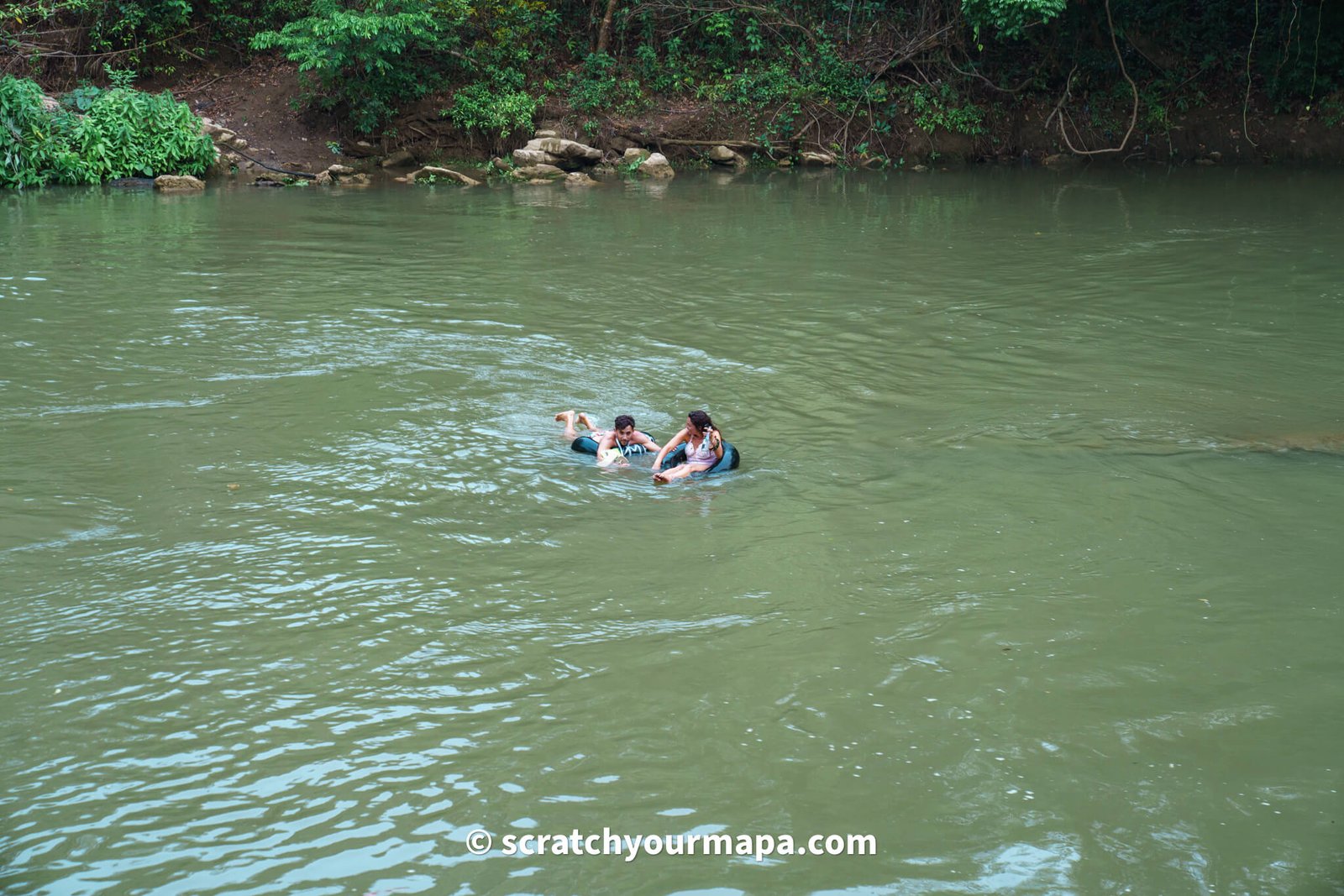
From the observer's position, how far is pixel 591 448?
9258mm


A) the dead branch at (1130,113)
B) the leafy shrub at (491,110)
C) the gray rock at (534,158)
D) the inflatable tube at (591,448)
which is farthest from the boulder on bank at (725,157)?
the inflatable tube at (591,448)

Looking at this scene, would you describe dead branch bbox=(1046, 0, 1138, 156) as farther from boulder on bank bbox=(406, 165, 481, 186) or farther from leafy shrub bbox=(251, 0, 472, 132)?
leafy shrub bbox=(251, 0, 472, 132)

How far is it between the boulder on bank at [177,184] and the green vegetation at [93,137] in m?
0.98

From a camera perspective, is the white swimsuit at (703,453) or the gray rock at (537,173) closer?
the white swimsuit at (703,453)

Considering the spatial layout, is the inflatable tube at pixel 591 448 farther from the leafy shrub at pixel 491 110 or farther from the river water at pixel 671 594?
the leafy shrub at pixel 491 110

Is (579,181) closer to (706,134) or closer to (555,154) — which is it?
(555,154)

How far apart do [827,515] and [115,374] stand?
279 inches

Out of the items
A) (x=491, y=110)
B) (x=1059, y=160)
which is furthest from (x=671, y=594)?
(x=1059, y=160)

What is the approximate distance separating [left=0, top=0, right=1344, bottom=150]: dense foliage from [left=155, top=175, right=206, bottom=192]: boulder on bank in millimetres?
4654

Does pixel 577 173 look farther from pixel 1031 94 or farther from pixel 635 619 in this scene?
pixel 635 619

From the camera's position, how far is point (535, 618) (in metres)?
6.35

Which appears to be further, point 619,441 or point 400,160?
point 400,160

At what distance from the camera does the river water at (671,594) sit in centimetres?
465

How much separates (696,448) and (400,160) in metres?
21.8
